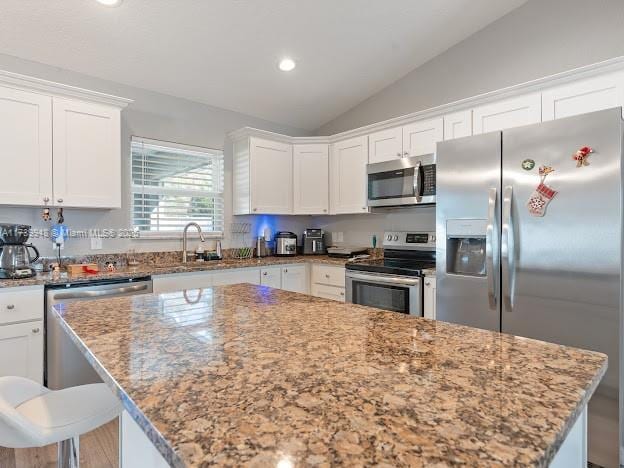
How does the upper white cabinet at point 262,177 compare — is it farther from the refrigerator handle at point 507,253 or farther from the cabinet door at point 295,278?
the refrigerator handle at point 507,253

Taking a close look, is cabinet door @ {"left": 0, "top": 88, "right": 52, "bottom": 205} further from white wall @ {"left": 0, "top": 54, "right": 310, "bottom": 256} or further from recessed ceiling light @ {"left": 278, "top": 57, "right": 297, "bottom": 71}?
recessed ceiling light @ {"left": 278, "top": 57, "right": 297, "bottom": 71}

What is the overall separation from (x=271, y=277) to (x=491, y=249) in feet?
6.62

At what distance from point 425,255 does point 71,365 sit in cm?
294

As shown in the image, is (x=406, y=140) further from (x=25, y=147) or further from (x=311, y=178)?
(x=25, y=147)

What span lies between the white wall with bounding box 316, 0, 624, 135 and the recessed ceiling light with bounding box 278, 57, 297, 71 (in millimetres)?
1148

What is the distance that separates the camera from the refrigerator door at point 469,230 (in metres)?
2.20

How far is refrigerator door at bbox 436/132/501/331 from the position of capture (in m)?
2.20

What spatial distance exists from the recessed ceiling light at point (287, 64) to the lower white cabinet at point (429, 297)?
2232mm

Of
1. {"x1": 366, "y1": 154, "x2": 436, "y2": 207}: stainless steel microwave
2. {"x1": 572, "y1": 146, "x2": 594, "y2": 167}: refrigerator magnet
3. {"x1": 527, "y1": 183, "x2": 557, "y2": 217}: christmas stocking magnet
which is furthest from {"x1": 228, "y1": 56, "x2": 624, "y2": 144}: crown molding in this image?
{"x1": 527, "y1": 183, "x2": 557, "y2": 217}: christmas stocking magnet

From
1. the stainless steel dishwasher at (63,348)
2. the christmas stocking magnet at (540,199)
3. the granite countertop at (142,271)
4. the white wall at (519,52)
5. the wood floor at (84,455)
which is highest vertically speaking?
the white wall at (519,52)

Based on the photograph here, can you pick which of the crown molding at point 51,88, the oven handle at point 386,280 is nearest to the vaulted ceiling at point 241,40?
the crown molding at point 51,88

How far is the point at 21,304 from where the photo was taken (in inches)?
90.8

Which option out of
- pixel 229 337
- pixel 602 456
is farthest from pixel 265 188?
pixel 602 456

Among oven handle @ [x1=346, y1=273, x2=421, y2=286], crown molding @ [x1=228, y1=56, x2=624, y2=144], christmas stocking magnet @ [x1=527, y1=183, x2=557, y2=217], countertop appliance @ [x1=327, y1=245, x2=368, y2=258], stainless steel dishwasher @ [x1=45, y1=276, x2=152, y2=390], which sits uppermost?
crown molding @ [x1=228, y1=56, x2=624, y2=144]
